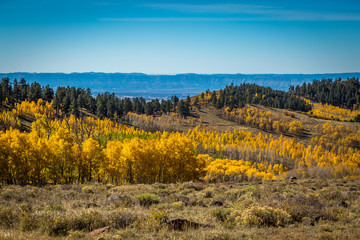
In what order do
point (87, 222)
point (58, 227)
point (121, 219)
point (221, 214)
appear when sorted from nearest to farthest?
1. point (58, 227)
2. point (87, 222)
3. point (121, 219)
4. point (221, 214)

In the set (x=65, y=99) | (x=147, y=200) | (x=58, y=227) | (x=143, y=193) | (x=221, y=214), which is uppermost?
(x=65, y=99)

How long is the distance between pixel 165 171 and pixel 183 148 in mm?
8169

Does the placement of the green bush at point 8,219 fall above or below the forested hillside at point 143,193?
above

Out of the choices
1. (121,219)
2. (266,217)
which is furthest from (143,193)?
(266,217)

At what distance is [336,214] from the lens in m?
15.3

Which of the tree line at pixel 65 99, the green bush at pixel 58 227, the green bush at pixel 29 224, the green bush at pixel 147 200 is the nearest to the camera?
the green bush at pixel 58 227

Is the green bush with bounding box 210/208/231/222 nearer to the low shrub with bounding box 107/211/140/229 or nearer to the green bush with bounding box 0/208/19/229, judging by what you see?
the low shrub with bounding box 107/211/140/229

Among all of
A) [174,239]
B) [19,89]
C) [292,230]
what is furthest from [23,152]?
[19,89]

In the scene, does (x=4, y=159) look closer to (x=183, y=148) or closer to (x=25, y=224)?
(x=183, y=148)

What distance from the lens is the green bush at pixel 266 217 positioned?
13.5 meters

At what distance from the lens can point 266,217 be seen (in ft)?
45.4

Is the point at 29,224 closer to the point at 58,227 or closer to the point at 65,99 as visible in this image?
the point at 58,227

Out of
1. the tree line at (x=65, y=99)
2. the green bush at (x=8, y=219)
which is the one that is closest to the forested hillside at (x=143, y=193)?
the green bush at (x=8, y=219)

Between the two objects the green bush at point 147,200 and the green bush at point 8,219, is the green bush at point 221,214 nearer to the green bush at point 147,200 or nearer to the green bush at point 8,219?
the green bush at point 147,200
